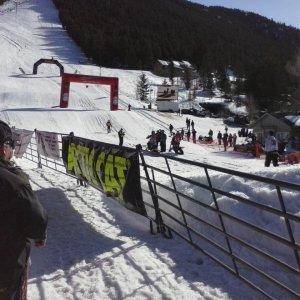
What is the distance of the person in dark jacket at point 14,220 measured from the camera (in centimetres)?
282

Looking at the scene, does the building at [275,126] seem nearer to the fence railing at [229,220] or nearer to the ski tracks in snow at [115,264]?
the fence railing at [229,220]

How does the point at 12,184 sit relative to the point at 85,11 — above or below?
below

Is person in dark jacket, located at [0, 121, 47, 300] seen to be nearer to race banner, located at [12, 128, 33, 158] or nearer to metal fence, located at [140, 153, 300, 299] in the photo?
metal fence, located at [140, 153, 300, 299]

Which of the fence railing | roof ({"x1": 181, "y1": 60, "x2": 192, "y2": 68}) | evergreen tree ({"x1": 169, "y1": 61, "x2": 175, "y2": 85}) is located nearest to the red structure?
the fence railing

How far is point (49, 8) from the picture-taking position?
163125mm

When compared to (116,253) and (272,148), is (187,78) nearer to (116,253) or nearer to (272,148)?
(272,148)

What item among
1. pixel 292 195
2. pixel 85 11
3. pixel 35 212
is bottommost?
pixel 292 195

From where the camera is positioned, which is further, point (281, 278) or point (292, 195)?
point (292, 195)

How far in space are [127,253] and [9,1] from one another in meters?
189

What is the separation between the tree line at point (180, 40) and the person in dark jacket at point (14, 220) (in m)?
74.8

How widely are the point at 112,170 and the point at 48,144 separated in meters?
6.43

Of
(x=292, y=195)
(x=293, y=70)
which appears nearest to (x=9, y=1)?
(x=293, y=70)

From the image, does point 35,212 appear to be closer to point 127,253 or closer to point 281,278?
point 127,253

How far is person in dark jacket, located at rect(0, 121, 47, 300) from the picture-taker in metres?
2.82
